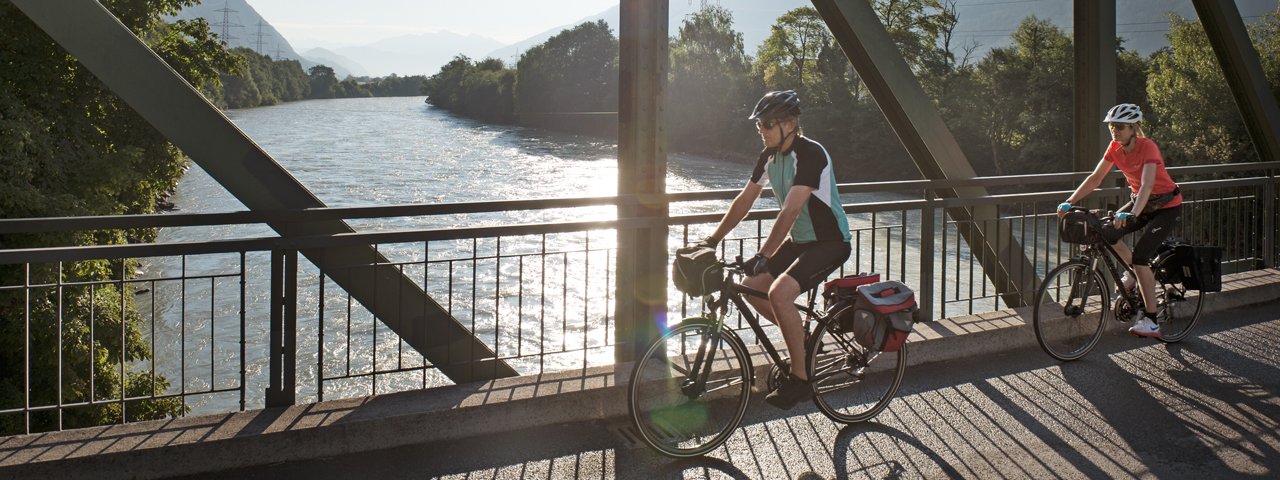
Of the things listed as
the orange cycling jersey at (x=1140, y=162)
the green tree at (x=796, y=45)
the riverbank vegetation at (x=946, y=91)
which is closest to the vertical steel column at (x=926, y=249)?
the orange cycling jersey at (x=1140, y=162)

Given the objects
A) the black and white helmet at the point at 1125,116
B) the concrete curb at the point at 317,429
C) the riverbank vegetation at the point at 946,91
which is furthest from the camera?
the riverbank vegetation at the point at 946,91

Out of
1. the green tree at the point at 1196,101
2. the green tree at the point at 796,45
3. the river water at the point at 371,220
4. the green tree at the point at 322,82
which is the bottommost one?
the river water at the point at 371,220

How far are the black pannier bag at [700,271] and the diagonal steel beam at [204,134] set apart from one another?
1.45 meters

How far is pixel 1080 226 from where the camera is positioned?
6.13 metres

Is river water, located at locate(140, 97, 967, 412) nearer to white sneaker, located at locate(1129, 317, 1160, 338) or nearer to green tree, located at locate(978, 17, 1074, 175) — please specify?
white sneaker, located at locate(1129, 317, 1160, 338)

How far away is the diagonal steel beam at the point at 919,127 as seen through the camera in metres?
6.61

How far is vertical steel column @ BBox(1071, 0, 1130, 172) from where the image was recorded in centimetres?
786

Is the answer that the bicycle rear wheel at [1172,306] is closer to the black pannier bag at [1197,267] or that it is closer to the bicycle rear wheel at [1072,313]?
the black pannier bag at [1197,267]

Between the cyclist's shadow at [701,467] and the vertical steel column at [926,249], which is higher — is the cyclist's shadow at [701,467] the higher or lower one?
the lower one

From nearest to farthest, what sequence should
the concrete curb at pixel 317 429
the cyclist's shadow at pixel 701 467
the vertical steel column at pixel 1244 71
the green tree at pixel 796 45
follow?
1. the concrete curb at pixel 317 429
2. the cyclist's shadow at pixel 701 467
3. the vertical steel column at pixel 1244 71
4. the green tree at pixel 796 45

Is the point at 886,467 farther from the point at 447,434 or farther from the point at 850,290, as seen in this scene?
the point at 447,434

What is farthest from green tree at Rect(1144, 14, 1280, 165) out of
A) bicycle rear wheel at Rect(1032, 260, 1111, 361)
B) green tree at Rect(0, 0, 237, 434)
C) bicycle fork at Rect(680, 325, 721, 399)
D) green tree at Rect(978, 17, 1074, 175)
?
bicycle fork at Rect(680, 325, 721, 399)

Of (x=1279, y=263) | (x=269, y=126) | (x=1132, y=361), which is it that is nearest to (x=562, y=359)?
(x=1279, y=263)

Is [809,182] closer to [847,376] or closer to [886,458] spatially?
[847,376]
